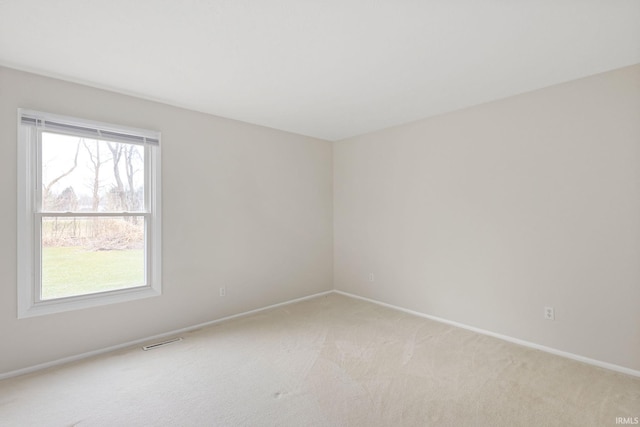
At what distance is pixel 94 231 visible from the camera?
287cm

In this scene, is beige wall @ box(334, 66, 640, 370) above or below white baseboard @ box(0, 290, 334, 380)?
above

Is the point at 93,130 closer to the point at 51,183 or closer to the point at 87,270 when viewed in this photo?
the point at 51,183

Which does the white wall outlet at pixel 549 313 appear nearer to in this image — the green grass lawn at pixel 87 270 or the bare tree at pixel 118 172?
the green grass lawn at pixel 87 270

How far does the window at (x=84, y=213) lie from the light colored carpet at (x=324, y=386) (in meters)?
0.66

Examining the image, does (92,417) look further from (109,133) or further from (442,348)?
(442,348)

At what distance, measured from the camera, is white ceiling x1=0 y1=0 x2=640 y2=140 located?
1758 mm

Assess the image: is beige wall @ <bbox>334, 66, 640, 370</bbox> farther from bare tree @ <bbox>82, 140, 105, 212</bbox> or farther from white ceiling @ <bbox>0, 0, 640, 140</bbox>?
bare tree @ <bbox>82, 140, 105, 212</bbox>

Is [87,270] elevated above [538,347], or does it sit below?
above

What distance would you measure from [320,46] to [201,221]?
7.59ft

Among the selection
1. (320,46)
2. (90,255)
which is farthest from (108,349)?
(320,46)

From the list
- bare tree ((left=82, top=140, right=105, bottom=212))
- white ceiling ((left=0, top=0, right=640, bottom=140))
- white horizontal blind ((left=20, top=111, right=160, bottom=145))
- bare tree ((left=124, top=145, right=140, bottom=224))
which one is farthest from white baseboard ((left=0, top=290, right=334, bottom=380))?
white ceiling ((left=0, top=0, right=640, bottom=140))

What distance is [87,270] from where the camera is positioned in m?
2.81

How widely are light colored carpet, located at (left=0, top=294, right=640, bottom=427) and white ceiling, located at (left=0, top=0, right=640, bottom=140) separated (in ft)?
8.16

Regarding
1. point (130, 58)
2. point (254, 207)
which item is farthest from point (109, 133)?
point (254, 207)
